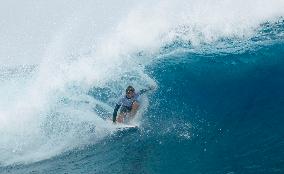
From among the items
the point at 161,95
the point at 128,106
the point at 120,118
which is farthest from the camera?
the point at 161,95

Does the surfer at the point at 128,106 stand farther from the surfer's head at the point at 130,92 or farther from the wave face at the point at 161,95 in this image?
the wave face at the point at 161,95

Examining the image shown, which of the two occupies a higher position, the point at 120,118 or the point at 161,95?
Answer: the point at 161,95

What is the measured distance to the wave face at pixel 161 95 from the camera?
9992 mm

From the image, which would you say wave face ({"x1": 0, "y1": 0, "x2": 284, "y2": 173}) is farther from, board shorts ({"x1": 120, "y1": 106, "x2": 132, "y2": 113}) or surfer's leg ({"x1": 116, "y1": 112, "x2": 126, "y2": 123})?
surfer's leg ({"x1": 116, "y1": 112, "x2": 126, "y2": 123})

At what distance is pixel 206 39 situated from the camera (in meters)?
16.0

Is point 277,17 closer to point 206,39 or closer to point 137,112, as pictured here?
point 206,39

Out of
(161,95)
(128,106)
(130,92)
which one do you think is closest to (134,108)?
(128,106)

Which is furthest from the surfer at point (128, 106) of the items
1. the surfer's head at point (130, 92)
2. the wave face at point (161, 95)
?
the wave face at point (161, 95)

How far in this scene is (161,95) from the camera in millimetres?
12930

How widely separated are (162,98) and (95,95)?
2432 mm

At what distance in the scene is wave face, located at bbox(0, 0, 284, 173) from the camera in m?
9.99

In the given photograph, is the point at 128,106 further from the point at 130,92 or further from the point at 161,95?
the point at 161,95

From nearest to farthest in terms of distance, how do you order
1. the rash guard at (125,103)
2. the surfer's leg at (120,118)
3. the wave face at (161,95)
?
the wave face at (161,95), the surfer's leg at (120,118), the rash guard at (125,103)

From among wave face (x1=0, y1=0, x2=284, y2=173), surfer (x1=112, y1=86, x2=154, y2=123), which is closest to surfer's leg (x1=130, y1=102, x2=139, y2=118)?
surfer (x1=112, y1=86, x2=154, y2=123)
